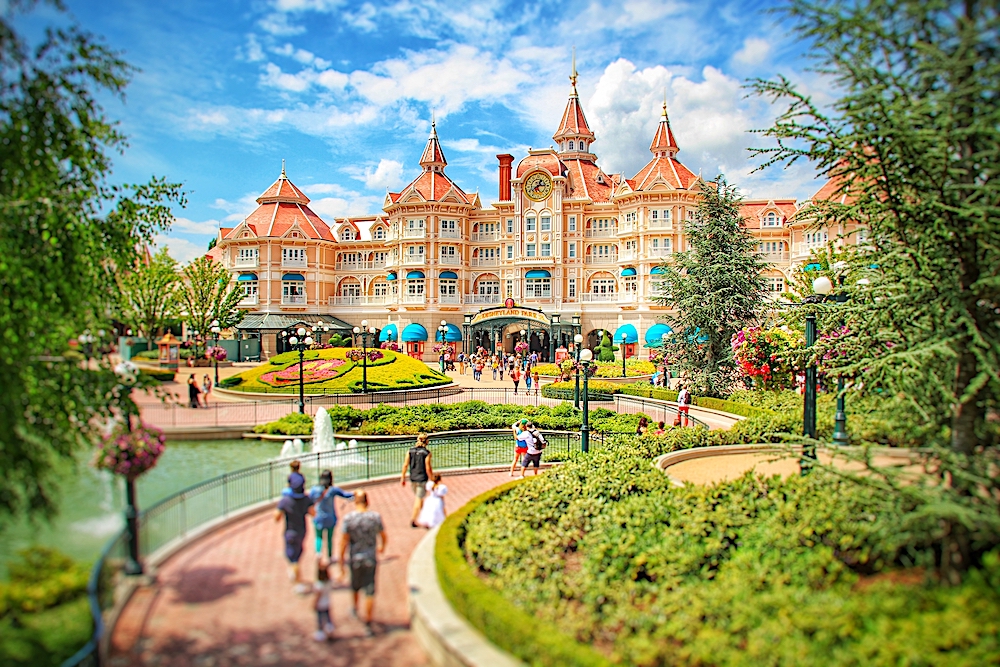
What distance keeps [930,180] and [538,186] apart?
4563 centimetres

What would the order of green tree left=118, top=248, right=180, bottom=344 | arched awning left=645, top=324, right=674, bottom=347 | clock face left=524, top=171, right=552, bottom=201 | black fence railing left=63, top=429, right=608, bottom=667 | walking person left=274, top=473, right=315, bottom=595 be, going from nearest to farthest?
1. black fence railing left=63, top=429, right=608, bottom=667
2. walking person left=274, top=473, right=315, bottom=595
3. green tree left=118, top=248, right=180, bottom=344
4. arched awning left=645, top=324, right=674, bottom=347
5. clock face left=524, top=171, right=552, bottom=201

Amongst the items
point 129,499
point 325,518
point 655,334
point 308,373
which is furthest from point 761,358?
point 129,499

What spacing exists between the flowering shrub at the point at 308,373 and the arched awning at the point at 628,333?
19.9 m

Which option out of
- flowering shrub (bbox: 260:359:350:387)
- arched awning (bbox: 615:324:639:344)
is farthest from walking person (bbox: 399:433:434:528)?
arched awning (bbox: 615:324:639:344)

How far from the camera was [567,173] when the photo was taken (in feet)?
173

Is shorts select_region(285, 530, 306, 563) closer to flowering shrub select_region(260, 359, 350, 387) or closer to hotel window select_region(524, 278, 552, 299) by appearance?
flowering shrub select_region(260, 359, 350, 387)

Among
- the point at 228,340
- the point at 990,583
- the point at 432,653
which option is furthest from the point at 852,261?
the point at 228,340

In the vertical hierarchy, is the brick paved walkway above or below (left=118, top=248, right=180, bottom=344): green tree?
below

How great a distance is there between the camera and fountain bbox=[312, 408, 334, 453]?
18.4 meters

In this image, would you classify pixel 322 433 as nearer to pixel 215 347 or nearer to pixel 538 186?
pixel 215 347

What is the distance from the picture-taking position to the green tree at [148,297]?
10.3 metres

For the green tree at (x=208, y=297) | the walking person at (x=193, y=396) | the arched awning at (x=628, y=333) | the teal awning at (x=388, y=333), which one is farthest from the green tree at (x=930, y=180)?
the teal awning at (x=388, y=333)

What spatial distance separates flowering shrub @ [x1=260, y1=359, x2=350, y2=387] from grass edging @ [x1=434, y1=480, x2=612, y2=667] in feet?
65.3

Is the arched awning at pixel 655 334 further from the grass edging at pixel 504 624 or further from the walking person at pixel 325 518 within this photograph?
the grass edging at pixel 504 624
